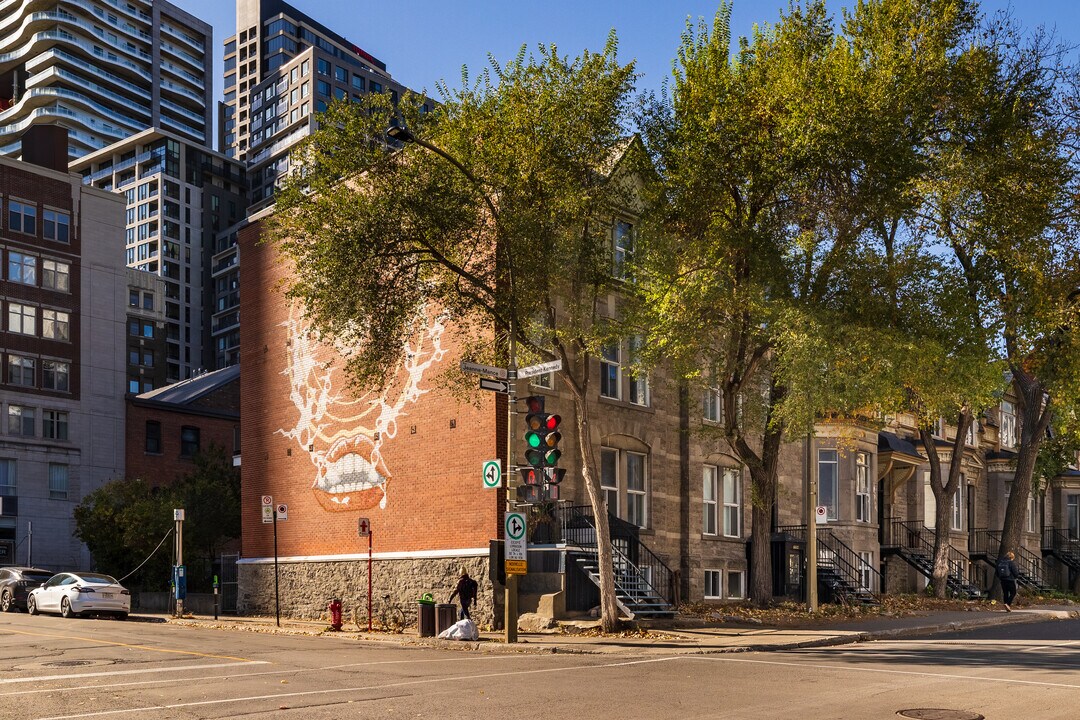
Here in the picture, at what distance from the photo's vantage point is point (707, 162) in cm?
2405

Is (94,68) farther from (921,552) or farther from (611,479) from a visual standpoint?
(611,479)

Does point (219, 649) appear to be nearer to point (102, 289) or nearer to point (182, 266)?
point (102, 289)

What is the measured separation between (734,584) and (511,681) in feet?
66.1

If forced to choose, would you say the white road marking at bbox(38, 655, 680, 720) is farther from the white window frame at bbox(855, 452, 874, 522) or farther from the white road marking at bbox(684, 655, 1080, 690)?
the white window frame at bbox(855, 452, 874, 522)

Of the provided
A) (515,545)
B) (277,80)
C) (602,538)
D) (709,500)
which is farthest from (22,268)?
(277,80)

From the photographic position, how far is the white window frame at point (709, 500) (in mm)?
32969

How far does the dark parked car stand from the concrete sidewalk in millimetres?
8620

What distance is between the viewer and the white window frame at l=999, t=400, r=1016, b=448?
5423cm

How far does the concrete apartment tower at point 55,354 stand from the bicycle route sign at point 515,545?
136ft

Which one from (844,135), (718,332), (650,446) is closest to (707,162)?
(844,135)

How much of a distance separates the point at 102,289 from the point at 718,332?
150 ft

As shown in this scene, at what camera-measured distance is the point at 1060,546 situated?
53.7 meters

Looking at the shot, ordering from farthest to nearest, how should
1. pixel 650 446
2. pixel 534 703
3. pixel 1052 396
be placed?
1. pixel 1052 396
2. pixel 650 446
3. pixel 534 703

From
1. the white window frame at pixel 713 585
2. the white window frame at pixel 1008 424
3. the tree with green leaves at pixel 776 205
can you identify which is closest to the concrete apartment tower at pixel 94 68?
the white window frame at pixel 1008 424
